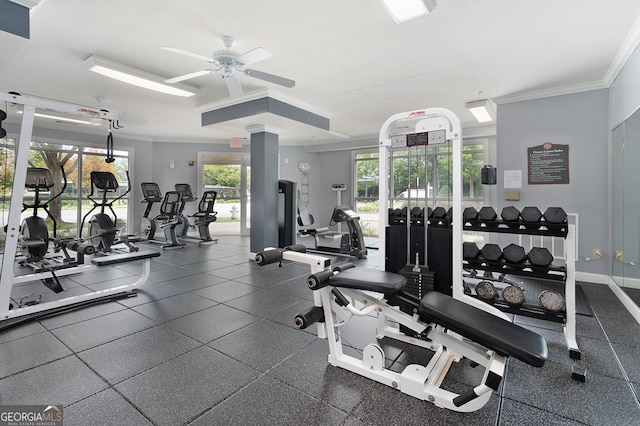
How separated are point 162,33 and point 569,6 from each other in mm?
3376

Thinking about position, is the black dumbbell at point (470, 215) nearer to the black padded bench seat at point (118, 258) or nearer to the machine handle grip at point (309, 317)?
the machine handle grip at point (309, 317)

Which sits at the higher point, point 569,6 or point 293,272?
point 569,6

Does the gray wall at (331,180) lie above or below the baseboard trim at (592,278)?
above

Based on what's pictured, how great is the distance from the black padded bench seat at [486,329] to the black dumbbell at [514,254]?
1.13 m

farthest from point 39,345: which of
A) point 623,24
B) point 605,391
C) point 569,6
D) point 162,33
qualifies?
point 623,24

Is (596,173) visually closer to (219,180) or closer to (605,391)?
(605,391)

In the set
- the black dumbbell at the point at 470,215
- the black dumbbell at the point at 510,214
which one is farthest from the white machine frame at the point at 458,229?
the black dumbbell at the point at 470,215

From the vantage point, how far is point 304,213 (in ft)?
22.2

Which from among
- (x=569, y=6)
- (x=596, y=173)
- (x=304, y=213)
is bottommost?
(x=304, y=213)

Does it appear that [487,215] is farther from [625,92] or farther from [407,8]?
[625,92]

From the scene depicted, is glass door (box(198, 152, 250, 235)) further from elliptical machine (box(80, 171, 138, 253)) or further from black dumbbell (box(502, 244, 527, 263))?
black dumbbell (box(502, 244, 527, 263))

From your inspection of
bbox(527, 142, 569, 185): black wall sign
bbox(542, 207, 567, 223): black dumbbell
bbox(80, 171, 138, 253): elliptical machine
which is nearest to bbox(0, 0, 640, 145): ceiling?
bbox(527, 142, 569, 185): black wall sign

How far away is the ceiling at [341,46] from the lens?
2.54 m

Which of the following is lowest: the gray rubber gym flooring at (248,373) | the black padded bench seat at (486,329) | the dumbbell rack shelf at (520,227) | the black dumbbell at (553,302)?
the gray rubber gym flooring at (248,373)
